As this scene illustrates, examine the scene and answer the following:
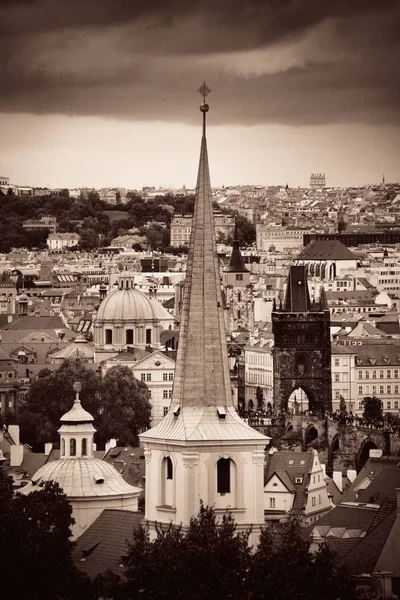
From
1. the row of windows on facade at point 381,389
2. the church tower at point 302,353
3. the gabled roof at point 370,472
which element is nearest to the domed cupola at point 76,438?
the gabled roof at point 370,472

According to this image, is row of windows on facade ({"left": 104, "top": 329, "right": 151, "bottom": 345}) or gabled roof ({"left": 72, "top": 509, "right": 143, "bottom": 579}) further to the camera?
row of windows on facade ({"left": 104, "top": 329, "right": 151, "bottom": 345})

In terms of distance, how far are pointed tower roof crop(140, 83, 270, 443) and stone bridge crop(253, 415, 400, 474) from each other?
50.9m

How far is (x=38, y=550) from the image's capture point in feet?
213

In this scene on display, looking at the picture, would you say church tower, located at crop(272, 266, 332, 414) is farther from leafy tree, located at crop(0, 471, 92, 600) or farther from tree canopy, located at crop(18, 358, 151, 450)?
leafy tree, located at crop(0, 471, 92, 600)

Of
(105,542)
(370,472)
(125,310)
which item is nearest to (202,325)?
(105,542)

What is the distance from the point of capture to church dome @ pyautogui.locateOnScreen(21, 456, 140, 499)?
3152 inches

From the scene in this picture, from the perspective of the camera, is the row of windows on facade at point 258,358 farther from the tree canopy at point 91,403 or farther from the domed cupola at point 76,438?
the domed cupola at point 76,438

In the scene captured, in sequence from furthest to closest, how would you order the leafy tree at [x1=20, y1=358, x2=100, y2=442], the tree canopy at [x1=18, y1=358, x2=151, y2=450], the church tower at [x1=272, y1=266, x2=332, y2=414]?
the church tower at [x1=272, y1=266, x2=332, y2=414], the leafy tree at [x1=20, y1=358, x2=100, y2=442], the tree canopy at [x1=18, y1=358, x2=151, y2=450]

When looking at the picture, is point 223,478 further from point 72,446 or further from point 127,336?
point 127,336

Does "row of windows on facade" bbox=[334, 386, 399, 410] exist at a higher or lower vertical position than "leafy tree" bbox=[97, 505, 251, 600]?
higher

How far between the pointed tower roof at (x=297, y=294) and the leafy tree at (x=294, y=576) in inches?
3345

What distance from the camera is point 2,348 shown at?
575 feet

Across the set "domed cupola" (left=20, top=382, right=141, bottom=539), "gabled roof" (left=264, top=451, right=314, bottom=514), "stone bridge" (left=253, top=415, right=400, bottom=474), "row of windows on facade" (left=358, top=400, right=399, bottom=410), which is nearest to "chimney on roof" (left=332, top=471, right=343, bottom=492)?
"gabled roof" (left=264, top=451, right=314, bottom=514)

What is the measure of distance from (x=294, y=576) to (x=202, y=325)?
7.67 m
